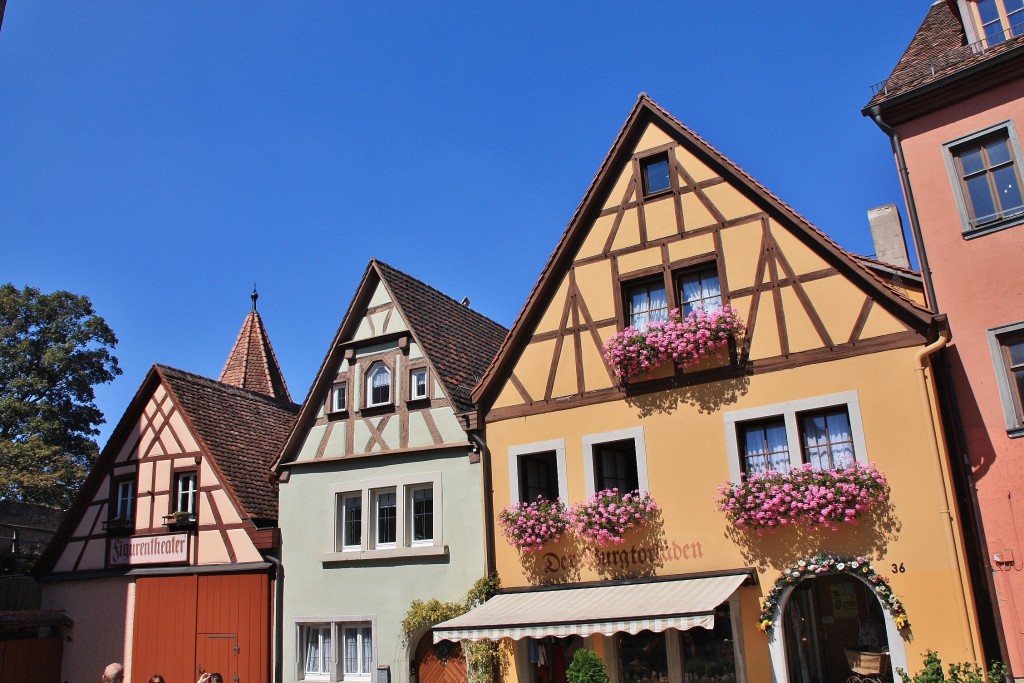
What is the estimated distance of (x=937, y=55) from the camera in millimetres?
14883

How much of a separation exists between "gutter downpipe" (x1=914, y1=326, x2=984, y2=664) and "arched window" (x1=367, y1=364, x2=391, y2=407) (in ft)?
31.3

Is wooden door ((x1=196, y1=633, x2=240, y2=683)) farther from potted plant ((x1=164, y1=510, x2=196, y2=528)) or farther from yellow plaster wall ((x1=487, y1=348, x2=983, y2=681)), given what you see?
yellow plaster wall ((x1=487, y1=348, x2=983, y2=681))

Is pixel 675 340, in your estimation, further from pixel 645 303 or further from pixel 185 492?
pixel 185 492

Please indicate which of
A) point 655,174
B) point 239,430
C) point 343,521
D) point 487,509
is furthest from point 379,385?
point 655,174

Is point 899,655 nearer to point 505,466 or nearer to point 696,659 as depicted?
point 696,659

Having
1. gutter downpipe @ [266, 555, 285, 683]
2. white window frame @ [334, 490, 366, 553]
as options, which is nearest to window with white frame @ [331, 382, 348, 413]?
white window frame @ [334, 490, 366, 553]

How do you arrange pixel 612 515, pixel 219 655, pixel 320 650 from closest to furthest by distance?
pixel 612 515, pixel 320 650, pixel 219 655

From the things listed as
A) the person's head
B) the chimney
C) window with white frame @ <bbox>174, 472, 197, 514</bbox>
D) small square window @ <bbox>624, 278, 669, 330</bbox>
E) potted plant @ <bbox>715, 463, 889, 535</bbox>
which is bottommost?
the person's head

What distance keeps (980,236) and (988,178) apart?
0.94 metres

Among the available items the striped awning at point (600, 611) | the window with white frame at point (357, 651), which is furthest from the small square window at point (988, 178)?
the window with white frame at point (357, 651)

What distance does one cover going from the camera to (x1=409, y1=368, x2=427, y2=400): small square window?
1756cm

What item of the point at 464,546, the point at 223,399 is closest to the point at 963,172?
the point at 464,546

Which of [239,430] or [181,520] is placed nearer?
[181,520]

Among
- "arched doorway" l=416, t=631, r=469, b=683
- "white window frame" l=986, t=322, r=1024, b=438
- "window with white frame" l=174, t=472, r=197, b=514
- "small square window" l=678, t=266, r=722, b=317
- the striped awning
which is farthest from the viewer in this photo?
"window with white frame" l=174, t=472, r=197, b=514
